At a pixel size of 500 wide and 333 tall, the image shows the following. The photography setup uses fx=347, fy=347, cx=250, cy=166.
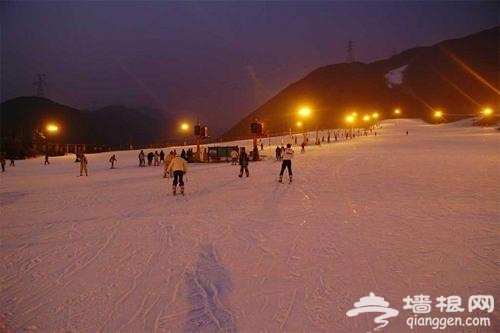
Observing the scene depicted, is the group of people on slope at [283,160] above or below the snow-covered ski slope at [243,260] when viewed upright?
above

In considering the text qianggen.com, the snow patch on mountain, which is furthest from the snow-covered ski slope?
the snow patch on mountain

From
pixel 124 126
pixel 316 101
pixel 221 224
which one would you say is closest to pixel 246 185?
pixel 221 224

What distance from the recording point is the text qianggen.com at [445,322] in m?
4.31

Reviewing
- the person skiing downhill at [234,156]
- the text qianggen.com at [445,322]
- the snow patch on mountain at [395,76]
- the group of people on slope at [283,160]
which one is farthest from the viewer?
the snow patch on mountain at [395,76]

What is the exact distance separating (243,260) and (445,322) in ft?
10.6

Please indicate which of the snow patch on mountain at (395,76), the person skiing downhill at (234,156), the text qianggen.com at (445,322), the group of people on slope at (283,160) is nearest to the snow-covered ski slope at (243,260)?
the text qianggen.com at (445,322)

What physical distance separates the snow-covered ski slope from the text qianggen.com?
8 cm

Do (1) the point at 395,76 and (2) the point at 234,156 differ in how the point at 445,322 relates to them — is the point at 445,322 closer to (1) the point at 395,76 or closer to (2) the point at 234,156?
(2) the point at 234,156

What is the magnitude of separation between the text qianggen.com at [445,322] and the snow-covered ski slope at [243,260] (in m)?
0.08

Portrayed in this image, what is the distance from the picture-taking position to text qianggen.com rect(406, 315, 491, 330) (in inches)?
170

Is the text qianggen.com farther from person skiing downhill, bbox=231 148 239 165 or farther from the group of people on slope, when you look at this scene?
person skiing downhill, bbox=231 148 239 165

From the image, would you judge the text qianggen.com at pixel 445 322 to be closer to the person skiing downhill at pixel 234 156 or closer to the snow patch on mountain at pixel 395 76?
the person skiing downhill at pixel 234 156

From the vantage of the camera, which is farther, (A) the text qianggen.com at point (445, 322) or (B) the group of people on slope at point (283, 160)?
(B) the group of people on slope at point (283, 160)

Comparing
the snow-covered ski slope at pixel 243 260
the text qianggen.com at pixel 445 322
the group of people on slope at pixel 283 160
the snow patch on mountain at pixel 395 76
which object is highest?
the snow patch on mountain at pixel 395 76
